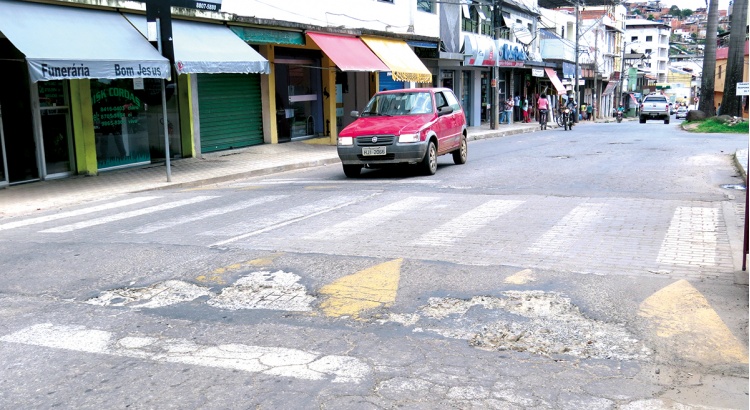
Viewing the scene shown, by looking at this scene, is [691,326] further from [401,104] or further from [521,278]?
[401,104]

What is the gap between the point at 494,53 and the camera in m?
36.3

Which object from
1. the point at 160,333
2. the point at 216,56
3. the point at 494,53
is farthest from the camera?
the point at 494,53

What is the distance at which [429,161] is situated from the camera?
48.2 feet

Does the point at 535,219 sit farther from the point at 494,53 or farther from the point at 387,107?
the point at 494,53

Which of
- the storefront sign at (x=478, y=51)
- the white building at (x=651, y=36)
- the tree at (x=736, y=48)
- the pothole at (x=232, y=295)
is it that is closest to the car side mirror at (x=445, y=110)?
the pothole at (x=232, y=295)

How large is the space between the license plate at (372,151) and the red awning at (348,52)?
7.97m

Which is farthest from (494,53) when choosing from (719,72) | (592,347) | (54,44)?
(719,72)

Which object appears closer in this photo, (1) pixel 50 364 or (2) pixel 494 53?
(1) pixel 50 364

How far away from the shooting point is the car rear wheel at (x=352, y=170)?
1498cm

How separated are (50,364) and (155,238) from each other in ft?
13.6

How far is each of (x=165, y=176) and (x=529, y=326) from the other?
12.2 metres

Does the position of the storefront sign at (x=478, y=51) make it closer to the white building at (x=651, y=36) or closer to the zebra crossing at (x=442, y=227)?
the zebra crossing at (x=442, y=227)

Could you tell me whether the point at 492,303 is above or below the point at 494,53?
below

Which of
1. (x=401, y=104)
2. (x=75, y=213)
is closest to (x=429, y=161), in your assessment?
(x=401, y=104)
